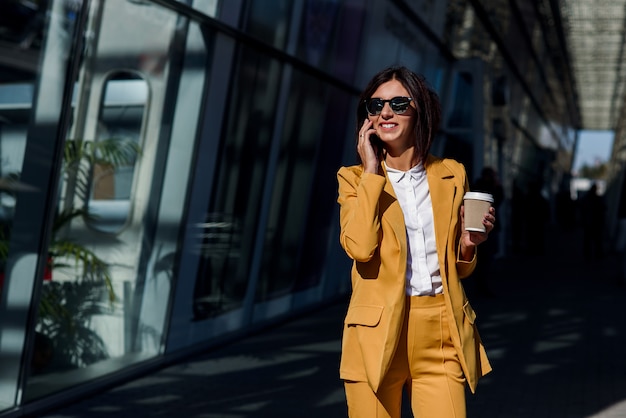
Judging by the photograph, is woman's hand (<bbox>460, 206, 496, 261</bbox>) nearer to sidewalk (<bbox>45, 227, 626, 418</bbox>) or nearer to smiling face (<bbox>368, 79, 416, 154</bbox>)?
smiling face (<bbox>368, 79, 416, 154</bbox>)

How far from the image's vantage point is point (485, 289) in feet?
43.7

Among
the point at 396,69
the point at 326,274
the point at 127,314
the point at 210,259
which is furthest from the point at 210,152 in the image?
the point at 396,69

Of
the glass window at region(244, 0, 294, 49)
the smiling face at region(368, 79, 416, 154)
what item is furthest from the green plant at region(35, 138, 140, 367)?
the smiling face at region(368, 79, 416, 154)

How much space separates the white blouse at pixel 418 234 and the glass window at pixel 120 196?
349 cm

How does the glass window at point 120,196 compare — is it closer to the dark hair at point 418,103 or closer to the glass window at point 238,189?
the glass window at point 238,189

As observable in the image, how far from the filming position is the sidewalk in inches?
246

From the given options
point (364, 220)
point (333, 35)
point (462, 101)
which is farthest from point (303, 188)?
point (462, 101)

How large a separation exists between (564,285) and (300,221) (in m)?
5.71

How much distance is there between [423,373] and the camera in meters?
3.07

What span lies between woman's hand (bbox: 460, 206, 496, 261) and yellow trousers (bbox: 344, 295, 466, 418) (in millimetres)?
158

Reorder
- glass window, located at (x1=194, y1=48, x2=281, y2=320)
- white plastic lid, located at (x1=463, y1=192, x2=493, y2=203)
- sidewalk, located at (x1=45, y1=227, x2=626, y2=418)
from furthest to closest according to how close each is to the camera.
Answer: glass window, located at (x1=194, y1=48, x2=281, y2=320), sidewalk, located at (x1=45, y1=227, x2=626, y2=418), white plastic lid, located at (x1=463, y1=192, x2=493, y2=203)

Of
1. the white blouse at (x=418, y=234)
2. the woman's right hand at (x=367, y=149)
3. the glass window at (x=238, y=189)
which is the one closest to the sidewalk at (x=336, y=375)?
the glass window at (x=238, y=189)

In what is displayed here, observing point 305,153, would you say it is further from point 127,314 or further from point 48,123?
point 48,123

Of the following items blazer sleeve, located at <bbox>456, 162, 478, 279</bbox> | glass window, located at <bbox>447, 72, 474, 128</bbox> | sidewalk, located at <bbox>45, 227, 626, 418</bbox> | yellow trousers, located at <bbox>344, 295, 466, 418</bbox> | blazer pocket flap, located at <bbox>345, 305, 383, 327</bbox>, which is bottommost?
sidewalk, located at <bbox>45, 227, 626, 418</bbox>
